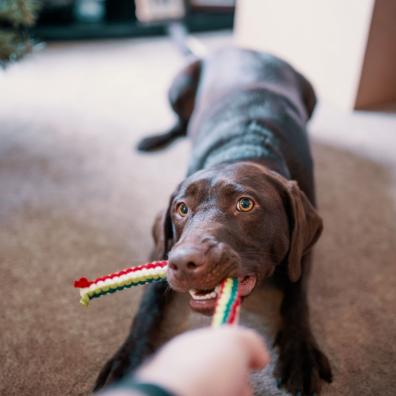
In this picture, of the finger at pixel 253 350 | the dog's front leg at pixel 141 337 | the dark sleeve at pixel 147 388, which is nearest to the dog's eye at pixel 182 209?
→ the dog's front leg at pixel 141 337

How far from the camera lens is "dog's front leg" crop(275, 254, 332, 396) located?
138 cm

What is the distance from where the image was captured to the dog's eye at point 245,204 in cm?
136

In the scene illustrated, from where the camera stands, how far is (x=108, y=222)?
211cm

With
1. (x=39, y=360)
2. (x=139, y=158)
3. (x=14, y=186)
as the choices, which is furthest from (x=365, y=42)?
(x=39, y=360)

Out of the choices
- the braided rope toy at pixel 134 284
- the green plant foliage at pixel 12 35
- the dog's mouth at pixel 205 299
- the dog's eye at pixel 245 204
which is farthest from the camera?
the green plant foliage at pixel 12 35

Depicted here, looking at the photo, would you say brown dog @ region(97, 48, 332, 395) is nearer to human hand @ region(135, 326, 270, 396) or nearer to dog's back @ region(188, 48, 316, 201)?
→ dog's back @ region(188, 48, 316, 201)

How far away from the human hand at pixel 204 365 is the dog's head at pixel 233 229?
0.46 meters

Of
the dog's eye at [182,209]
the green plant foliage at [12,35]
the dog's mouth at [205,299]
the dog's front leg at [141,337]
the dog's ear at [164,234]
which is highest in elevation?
the green plant foliage at [12,35]

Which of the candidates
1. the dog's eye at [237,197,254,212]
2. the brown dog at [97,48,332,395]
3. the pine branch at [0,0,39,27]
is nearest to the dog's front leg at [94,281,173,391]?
the brown dog at [97,48,332,395]

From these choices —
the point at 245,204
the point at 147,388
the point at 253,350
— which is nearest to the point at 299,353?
the point at 245,204

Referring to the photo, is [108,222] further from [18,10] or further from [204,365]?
[204,365]

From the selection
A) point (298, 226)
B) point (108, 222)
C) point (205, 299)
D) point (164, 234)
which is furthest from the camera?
point (108, 222)

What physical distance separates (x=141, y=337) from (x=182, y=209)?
0.42 meters

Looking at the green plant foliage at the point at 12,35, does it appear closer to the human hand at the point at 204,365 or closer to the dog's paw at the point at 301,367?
the dog's paw at the point at 301,367
